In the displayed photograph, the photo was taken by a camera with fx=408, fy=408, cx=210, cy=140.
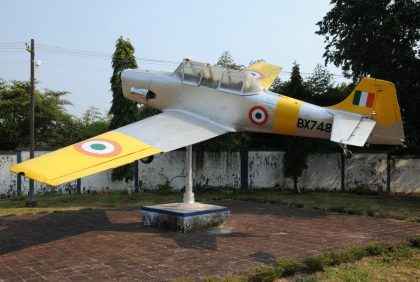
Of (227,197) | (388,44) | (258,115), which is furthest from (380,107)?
(388,44)

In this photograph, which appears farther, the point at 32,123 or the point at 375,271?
the point at 32,123

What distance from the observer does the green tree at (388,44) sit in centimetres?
1900

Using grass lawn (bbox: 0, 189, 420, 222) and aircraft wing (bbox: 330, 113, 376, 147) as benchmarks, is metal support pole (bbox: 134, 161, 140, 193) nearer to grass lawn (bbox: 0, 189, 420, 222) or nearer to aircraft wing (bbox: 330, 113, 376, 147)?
grass lawn (bbox: 0, 189, 420, 222)

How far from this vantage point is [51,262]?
7340 millimetres

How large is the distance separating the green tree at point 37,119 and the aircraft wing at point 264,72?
18.4 m

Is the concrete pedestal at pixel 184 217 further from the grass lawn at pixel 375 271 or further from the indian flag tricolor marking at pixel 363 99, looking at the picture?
the indian flag tricolor marking at pixel 363 99

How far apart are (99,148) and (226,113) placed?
3.59 metres

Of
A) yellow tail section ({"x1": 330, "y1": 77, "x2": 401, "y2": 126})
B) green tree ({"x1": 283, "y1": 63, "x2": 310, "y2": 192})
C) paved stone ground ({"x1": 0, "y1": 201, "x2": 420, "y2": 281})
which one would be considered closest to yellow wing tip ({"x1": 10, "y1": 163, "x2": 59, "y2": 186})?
paved stone ground ({"x1": 0, "y1": 201, "x2": 420, "y2": 281})

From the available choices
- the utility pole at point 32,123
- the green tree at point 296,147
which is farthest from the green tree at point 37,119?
the green tree at point 296,147

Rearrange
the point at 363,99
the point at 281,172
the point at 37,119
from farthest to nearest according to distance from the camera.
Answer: the point at 37,119
the point at 281,172
the point at 363,99

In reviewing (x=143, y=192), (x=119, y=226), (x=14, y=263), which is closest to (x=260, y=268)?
(x=14, y=263)

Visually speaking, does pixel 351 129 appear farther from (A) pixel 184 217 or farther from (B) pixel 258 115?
(A) pixel 184 217

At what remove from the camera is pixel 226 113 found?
35.4 ft

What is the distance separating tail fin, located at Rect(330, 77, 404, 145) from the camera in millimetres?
10258
